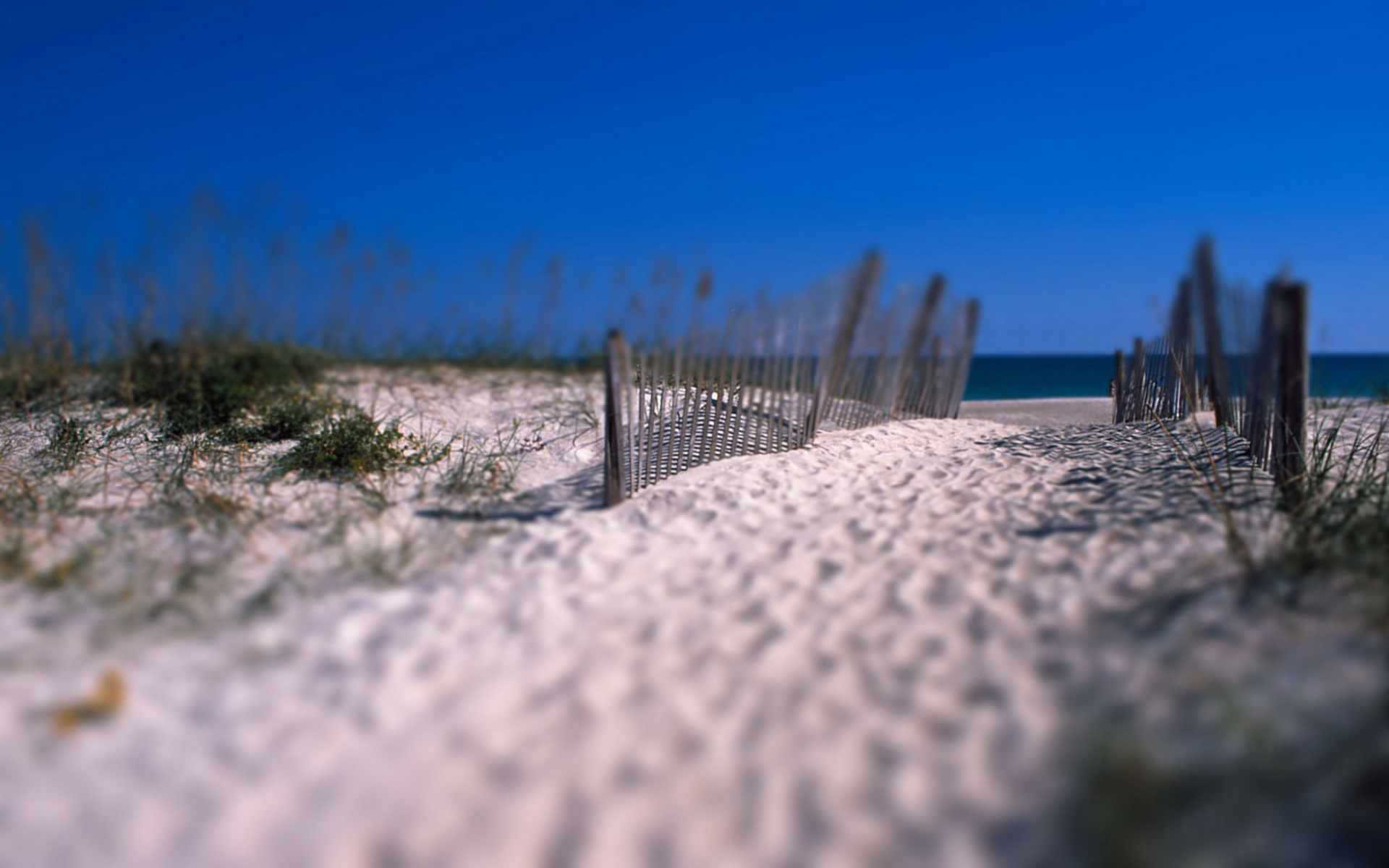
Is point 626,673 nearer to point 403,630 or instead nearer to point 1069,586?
point 403,630

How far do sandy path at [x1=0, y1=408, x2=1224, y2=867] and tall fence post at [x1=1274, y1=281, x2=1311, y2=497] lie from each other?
672mm

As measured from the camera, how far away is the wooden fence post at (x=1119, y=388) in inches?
330

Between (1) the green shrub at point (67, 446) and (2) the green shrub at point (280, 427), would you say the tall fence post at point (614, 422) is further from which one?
→ (1) the green shrub at point (67, 446)

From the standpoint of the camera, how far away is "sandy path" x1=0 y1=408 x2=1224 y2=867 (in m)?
1.86

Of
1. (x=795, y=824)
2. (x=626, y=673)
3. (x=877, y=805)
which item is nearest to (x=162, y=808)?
(x=626, y=673)

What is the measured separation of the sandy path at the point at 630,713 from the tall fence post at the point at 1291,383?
0.67 meters

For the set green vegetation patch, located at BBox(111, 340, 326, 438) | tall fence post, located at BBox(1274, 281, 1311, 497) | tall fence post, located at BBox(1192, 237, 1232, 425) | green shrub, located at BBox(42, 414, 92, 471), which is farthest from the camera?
green vegetation patch, located at BBox(111, 340, 326, 438)

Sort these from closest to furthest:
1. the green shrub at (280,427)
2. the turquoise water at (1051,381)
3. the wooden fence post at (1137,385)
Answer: the green shrub at (280,427), the wooden fence post at (1137,385), the turquoise water at (1051,381)

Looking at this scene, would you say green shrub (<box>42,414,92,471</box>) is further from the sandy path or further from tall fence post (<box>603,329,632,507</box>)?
tall fence post (<box>603,329,632,507</box>)

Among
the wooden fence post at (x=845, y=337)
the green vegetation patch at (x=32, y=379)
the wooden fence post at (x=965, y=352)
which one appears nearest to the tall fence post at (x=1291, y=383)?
the wooden fence post at (x=845, y=337)

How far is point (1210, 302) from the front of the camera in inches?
165

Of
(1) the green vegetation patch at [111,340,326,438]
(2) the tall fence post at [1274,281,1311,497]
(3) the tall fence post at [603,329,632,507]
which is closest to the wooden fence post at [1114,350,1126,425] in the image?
(2) the tall fence post at [1274,281,1311,497]

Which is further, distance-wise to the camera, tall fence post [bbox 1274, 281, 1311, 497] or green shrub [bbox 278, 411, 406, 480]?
green shrub [bbox 278, 411, 406, 480]

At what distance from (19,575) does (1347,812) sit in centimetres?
441
